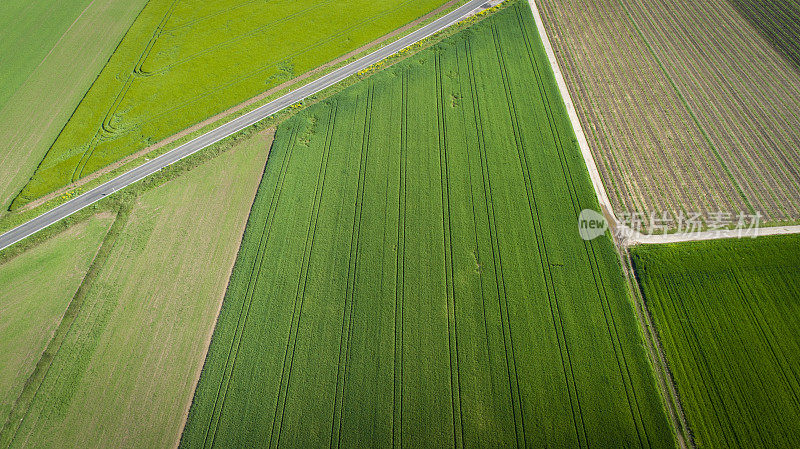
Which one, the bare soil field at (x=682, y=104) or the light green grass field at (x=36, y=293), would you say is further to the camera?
the bare soil field at (x=682, y=104)

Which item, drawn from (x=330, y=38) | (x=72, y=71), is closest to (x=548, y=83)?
(x=330, y=38)

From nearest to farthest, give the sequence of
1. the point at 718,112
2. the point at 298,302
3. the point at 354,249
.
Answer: the point at 298,302
the point at 354,249
the point at 718,112

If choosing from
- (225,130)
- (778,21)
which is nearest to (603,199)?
(225,130)

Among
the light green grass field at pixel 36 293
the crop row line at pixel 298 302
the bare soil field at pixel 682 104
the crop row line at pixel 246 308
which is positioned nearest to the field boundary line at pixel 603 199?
the bare soil field at pixel 682 104

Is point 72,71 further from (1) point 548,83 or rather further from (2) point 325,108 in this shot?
(1) point 548,83

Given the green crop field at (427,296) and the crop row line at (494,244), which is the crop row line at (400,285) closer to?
the green crop field at (427,296)

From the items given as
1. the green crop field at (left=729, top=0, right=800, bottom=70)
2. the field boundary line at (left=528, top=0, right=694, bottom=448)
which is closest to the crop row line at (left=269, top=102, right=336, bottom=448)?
the field boundary line at (left=528, top=0, right=694, bottom=448)

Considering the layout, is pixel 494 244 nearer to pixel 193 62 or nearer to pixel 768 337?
pixel 768 337
